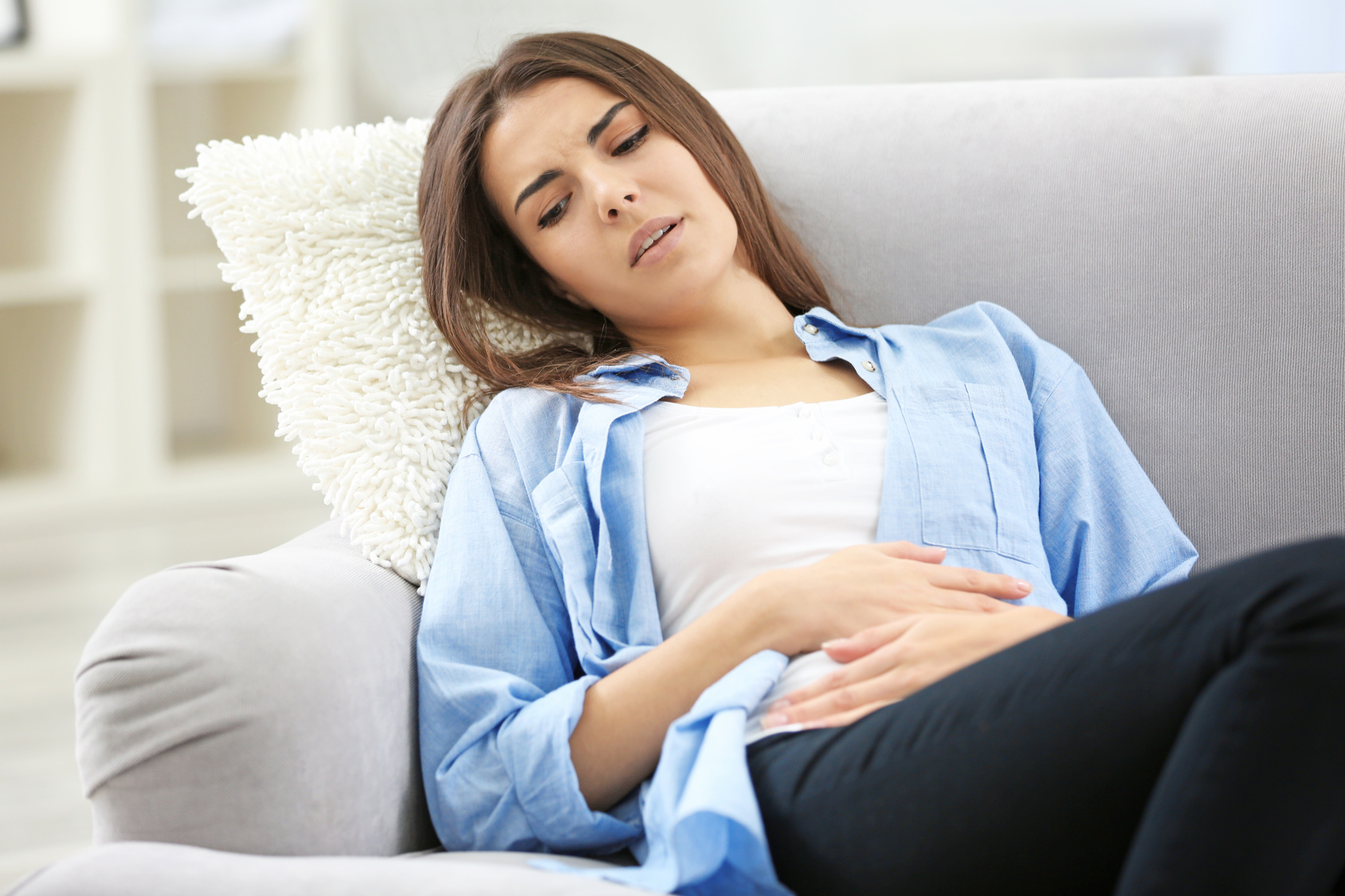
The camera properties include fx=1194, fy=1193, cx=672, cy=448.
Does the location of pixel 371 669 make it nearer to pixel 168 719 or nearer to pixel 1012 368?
pixel 168 719

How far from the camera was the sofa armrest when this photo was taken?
73cm

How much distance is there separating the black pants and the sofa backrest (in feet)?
1.61

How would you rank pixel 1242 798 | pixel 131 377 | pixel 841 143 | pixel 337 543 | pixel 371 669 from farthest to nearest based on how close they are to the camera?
pixel 131 377
pixel 841 143
pixel 337 543
pixel 371 669
pixel 1242 798

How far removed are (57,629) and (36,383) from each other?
797 millimetres

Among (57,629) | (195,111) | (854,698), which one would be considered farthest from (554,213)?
(195,111)

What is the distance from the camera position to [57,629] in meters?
2.07

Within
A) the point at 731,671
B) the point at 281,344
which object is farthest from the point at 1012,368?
the point at 281,344

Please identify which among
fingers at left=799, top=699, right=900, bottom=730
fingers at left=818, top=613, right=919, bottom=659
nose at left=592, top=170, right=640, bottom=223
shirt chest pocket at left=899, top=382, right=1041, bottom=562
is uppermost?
nose at left=592, top=170, right=640, bottom=223

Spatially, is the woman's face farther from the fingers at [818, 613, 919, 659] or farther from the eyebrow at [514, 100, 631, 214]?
the fingers at [818, 613, 919, 659]

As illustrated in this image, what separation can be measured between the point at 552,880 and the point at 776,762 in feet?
0.58

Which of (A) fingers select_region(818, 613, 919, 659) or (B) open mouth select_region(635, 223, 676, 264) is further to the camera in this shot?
(B) open mouth select_region(635, 223, 676, 264)

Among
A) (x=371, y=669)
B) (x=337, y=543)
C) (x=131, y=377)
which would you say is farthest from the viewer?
(x=131, y=377)

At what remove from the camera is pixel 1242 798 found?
1.92ft

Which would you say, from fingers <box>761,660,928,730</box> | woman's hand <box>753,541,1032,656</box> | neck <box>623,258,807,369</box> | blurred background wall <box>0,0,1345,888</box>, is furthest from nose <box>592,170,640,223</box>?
blurred background wall <box>0,0,1345,888</box>
